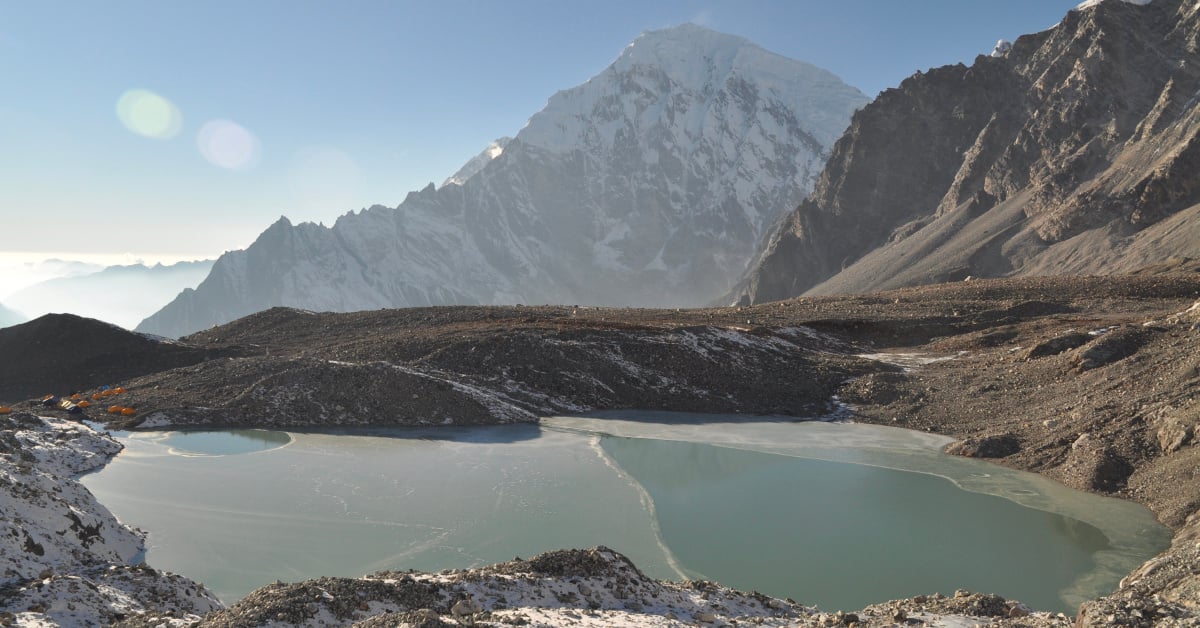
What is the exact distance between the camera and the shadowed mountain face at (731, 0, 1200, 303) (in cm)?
9675

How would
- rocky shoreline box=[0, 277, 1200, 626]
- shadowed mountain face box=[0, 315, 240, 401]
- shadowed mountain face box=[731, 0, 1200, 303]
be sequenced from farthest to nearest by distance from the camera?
1. shadowed mountain face box=[731, 0, 1200, 303]
2. shadowed mountain face box=[0, 315, 240, 401]
3. rocky shoreline box=[0, 277, 1200, 626]

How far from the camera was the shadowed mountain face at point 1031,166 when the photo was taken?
96.8 m

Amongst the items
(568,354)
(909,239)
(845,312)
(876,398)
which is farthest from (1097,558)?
(909,239)

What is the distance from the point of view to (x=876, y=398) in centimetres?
3575

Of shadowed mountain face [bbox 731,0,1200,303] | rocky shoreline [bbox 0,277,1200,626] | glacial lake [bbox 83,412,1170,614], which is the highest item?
shadowed mountain face [bbox 731,0,1200,303]

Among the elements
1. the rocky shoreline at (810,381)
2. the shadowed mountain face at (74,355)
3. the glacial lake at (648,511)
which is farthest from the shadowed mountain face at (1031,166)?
the shadowed mountain face at (74,355)

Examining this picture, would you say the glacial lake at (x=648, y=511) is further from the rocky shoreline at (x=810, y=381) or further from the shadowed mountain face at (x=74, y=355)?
the shadowed mountain face at (x=74, y=355)

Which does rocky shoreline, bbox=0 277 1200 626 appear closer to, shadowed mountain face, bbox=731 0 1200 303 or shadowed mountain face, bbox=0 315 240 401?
shadowed mountain face, bbox=0 315 240 401

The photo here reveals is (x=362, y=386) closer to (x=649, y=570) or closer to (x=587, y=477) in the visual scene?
(x=587, y=477)

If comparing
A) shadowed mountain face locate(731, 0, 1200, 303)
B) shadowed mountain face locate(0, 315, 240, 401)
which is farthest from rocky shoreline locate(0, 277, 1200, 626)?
shadowed mountain face locate(731, 0, 1200, 303)

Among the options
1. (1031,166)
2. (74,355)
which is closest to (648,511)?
(74,355)

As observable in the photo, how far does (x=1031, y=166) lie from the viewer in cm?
12350

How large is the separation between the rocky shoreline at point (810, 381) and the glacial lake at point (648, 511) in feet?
7.21

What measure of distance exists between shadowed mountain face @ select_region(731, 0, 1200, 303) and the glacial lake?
77.0 m
